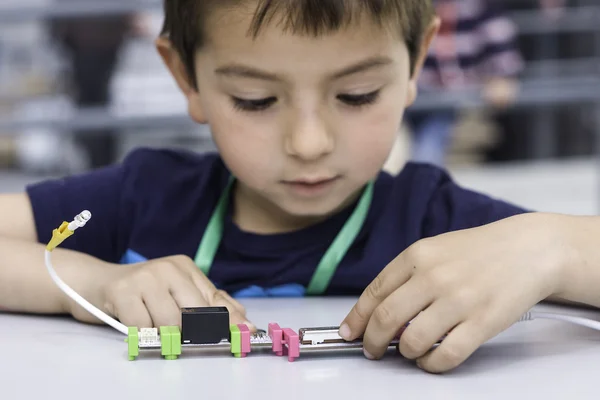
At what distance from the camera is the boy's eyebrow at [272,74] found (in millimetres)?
798

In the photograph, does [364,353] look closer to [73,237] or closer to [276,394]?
[276,394]

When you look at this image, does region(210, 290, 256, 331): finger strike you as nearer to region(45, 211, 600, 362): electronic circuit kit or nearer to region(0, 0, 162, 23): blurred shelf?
region(45, 211, 600, 362): electronic circuit kit

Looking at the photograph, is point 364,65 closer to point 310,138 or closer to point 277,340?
point 310,138

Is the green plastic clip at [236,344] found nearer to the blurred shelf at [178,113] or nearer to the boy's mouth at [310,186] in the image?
the boy's mouth at [310,186]

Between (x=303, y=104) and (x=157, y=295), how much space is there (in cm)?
24

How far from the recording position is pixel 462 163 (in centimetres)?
495

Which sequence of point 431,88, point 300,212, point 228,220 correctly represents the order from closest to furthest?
point 300,212
point 228,220
point 431,88

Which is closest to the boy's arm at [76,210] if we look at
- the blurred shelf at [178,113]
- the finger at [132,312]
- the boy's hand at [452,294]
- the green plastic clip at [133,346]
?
the finger at [132,312]

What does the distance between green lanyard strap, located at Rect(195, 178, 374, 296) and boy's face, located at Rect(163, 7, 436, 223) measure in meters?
0.06

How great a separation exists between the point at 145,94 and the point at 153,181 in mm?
2706

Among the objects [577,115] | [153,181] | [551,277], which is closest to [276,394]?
[551,277]

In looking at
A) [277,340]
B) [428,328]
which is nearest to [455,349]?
[428,328]

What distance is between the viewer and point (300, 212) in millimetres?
903

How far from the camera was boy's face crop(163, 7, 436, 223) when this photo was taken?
79 cm
